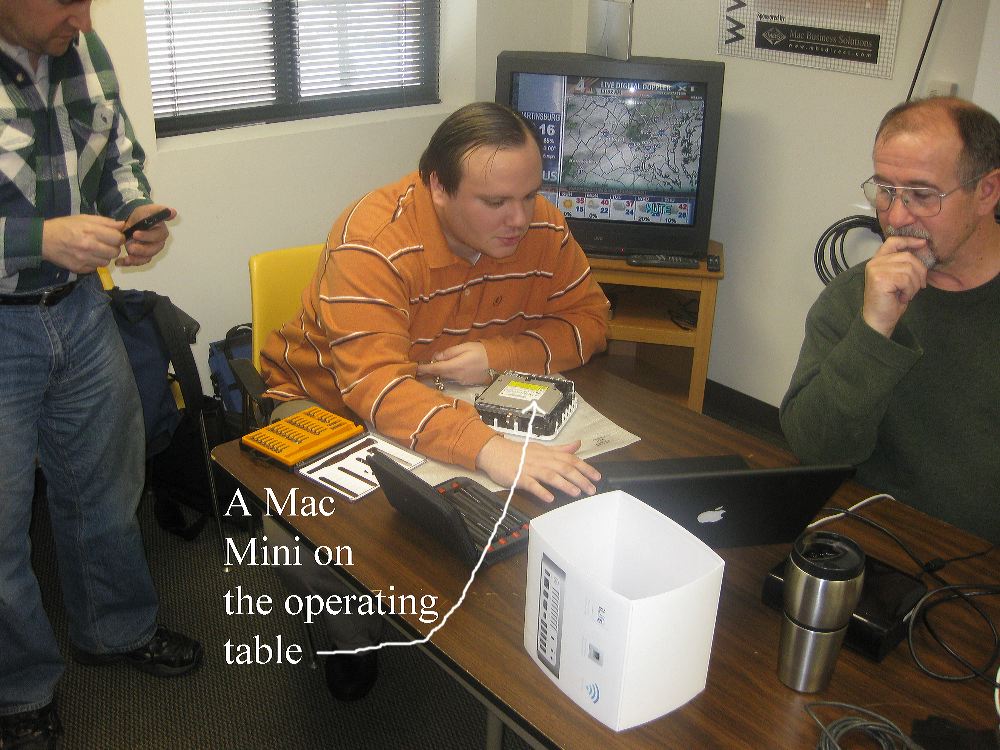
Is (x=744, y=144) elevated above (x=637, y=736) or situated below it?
above

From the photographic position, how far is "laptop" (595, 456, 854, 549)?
1246 mm

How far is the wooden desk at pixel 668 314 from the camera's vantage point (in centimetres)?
316

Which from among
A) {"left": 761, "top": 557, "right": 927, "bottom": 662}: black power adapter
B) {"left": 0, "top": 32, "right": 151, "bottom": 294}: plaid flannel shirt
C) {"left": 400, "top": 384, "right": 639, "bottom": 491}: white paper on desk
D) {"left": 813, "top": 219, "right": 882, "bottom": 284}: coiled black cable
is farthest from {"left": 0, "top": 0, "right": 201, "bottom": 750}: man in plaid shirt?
{"left": 813, "top": 219, "right": 882, "bottom": 284}: coiled black cable

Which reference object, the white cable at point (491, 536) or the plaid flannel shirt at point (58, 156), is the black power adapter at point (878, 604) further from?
the plaid flannel shirt at point (58, 156)

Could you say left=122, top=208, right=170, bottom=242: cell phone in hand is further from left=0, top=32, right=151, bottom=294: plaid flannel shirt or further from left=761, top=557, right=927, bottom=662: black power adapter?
left=761, top=557, right=927, bottom=662: black power adapter

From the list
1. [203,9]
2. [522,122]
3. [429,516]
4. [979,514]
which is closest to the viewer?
[429,516]

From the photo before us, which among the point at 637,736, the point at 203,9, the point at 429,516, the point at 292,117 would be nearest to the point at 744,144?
the point at 292,117

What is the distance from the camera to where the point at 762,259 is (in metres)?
3.41

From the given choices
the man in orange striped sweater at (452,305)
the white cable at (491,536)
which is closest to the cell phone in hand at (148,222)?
the man in orange striped sweater at (452,305)

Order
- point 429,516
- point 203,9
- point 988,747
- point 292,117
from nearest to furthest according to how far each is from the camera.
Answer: point 988,747, point 429,516, point 203,9, point 292,117

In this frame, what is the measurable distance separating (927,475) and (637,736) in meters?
0.89

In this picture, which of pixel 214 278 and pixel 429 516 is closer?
pixel 429 516

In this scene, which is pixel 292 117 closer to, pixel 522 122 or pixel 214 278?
pixel 214 278

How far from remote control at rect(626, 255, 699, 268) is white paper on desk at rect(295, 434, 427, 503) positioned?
1732 millimetres
